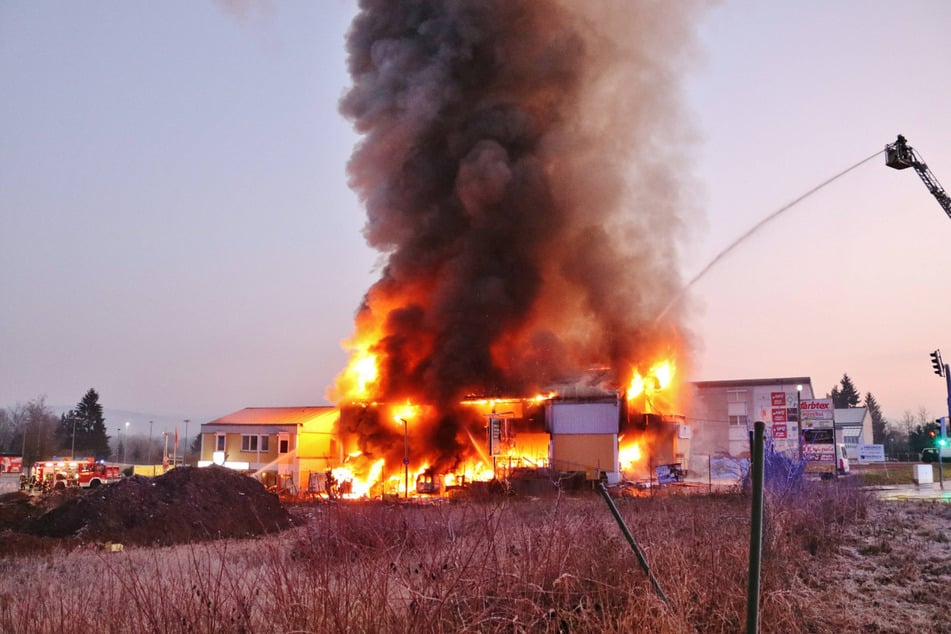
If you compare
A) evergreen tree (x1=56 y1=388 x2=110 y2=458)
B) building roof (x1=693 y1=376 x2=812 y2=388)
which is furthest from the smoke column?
evergreen tree (x1=56 y1=388 x2=110 y2=458)

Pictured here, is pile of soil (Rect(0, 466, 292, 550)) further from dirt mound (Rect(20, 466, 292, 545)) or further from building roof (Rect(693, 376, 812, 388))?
building roof (Rect(693, 376, 812, 388))

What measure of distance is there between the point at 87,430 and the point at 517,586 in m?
100

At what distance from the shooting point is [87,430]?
9400 centimetres

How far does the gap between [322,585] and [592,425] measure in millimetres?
31570

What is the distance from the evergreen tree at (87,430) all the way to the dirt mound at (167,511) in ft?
264

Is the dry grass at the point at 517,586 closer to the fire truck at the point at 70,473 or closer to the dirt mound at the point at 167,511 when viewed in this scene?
the dirt mound at the point at 167,511

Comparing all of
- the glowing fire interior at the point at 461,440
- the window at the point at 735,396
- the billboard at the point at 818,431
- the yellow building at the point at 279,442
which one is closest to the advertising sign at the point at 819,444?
the billboard at the point at 818,431

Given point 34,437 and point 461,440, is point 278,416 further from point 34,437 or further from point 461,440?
point 34,437

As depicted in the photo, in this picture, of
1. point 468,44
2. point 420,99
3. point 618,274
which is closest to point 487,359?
point 618,274

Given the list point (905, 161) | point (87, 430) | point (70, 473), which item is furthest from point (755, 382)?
point (87, 430)

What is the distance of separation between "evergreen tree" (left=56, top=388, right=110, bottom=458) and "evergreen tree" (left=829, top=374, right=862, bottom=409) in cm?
10225

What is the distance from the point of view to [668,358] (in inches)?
1576

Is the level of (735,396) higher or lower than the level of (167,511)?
higher

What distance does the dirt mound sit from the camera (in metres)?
18.2
